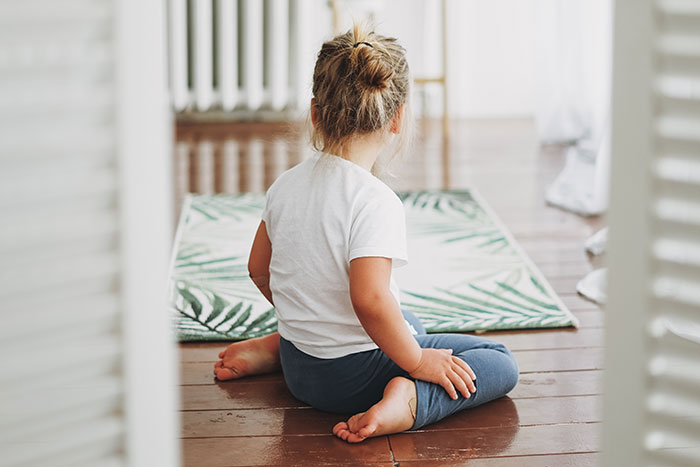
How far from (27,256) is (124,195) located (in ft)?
0.30

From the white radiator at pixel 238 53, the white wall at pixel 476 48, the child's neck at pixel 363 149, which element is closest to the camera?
the child's neck at pixel 363 149

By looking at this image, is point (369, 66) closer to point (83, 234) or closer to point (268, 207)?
point (268, 207)

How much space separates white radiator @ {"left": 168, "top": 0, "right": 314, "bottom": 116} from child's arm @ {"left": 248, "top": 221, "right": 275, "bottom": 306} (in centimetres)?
217

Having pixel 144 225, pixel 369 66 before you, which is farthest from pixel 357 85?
pixel 144 225

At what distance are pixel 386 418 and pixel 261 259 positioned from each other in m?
0.39

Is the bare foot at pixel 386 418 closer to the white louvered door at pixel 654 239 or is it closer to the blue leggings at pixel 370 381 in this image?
the blue leggings at pixel 370 381

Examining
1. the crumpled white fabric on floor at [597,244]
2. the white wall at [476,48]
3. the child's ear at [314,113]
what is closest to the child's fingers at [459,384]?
the child's ear at [314,113]

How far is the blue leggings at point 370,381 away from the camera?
1432 mm

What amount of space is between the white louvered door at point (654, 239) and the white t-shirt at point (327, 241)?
0.62m

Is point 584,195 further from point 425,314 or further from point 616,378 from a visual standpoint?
point 616,378

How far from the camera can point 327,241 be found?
142 cm

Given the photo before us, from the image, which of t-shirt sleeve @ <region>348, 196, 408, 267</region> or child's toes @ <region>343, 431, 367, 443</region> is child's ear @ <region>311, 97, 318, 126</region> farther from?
child's toes @ <region>343, 431, 367, 443</region>

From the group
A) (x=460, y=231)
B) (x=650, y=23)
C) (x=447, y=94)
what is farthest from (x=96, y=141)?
(x=447, y=94)

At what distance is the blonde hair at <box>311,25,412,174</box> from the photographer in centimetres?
142
